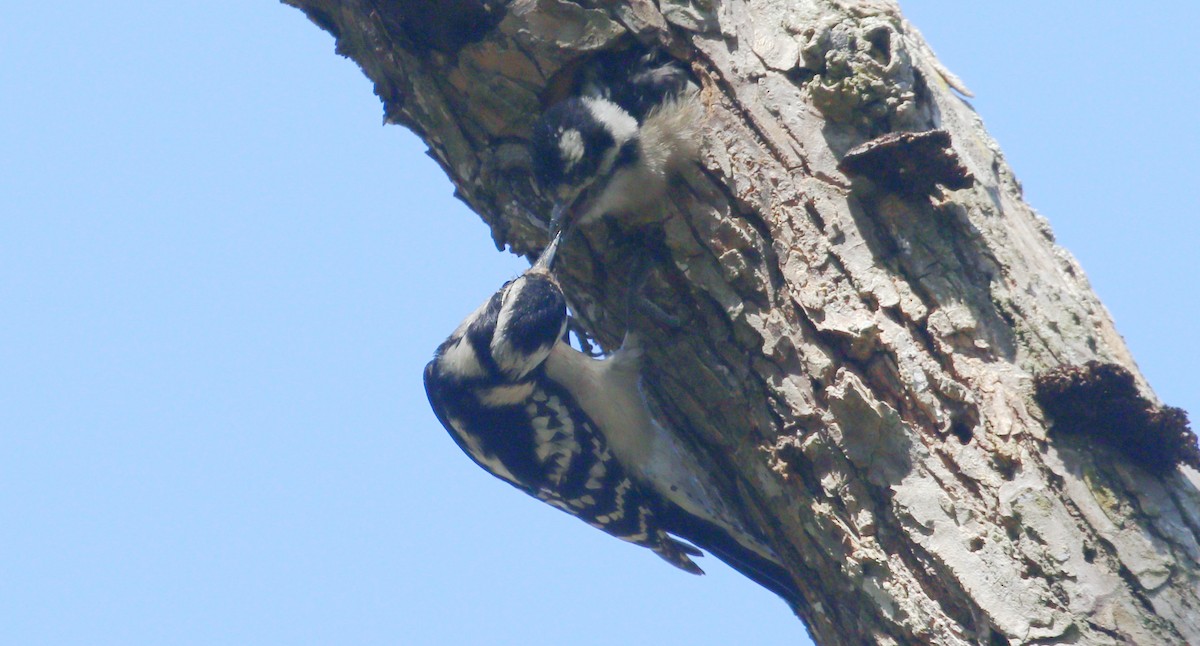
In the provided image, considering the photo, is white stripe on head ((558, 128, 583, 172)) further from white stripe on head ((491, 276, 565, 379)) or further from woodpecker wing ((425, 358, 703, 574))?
woodpecker wing ((425, 358, 703, 574))

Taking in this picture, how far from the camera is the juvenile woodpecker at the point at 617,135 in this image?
3111 mm

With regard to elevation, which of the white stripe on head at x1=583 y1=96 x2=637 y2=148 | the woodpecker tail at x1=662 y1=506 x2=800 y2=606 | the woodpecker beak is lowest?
the woodpecker tail at x1=662 y1=506 x2=800 y2=606

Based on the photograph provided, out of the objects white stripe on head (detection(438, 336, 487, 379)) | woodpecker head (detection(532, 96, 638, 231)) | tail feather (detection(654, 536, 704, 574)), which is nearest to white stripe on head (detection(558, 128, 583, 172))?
woodpecker head (detection(532, 96, 638, 231))

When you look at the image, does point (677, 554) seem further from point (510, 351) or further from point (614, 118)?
point (614, 118)

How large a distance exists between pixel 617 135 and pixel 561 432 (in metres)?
1.44

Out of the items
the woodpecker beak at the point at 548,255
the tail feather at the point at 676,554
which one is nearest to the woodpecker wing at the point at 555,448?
the tail feather at the point at 676,554

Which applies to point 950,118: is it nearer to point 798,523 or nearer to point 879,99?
point 879,99

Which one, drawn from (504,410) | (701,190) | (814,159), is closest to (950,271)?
(814,159)

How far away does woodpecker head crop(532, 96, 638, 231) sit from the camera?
3.19 m

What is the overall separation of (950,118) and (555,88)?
1163 mm

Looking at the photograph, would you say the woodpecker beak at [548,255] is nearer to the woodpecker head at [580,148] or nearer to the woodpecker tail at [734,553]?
the woodpecker head at [580,148]

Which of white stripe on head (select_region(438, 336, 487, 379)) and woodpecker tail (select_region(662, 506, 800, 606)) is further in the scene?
white stripe on head (select_region(438, 336, 487, 379))

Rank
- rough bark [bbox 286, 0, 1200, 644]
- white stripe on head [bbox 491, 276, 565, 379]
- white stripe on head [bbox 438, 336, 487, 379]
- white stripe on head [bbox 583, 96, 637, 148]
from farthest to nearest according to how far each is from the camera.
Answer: white stripe on head [bbox 438, 336, 487, 379] → white stripe on head [bbox 491, 276, 565, 379] → white stripe on head [bbox 583, 96, 637, 148] → rough bark [bbox 286, 0, 1200, 644]

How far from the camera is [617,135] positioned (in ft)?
10.9
